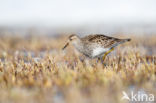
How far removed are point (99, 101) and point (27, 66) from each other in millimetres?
3069

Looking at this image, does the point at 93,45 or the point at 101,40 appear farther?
the point at 101,40

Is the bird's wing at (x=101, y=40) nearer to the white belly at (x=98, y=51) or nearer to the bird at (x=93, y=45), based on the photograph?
the bird at (x=93, y=45)

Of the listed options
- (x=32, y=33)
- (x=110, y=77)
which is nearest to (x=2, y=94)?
(x=110, y=77)

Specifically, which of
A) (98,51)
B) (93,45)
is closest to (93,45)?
(93,45)

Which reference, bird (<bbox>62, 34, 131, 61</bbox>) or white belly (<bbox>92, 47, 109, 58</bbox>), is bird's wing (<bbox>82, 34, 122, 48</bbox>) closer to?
bird (<bbox>62, 34, 131, 61</bbox>)

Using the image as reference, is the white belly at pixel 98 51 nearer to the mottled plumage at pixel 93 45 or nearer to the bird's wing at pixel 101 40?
the mottled plumage at pixel 93 45

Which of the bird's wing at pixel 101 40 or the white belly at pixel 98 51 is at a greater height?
the bird's wing at pixel 101 40

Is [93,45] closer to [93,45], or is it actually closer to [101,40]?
[93,45]

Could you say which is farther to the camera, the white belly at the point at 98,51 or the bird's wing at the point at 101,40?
the bird's wing at the point at 101,40

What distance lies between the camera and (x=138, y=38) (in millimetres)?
14273

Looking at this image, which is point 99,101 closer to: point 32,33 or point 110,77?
point 110,77

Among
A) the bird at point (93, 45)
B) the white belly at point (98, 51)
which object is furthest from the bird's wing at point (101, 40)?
the white belly at point (98, 51)

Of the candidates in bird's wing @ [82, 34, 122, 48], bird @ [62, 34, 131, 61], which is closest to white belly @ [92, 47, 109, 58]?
bird @ [62, 34, 131, 61]

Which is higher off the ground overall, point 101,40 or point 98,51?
point 101,40
